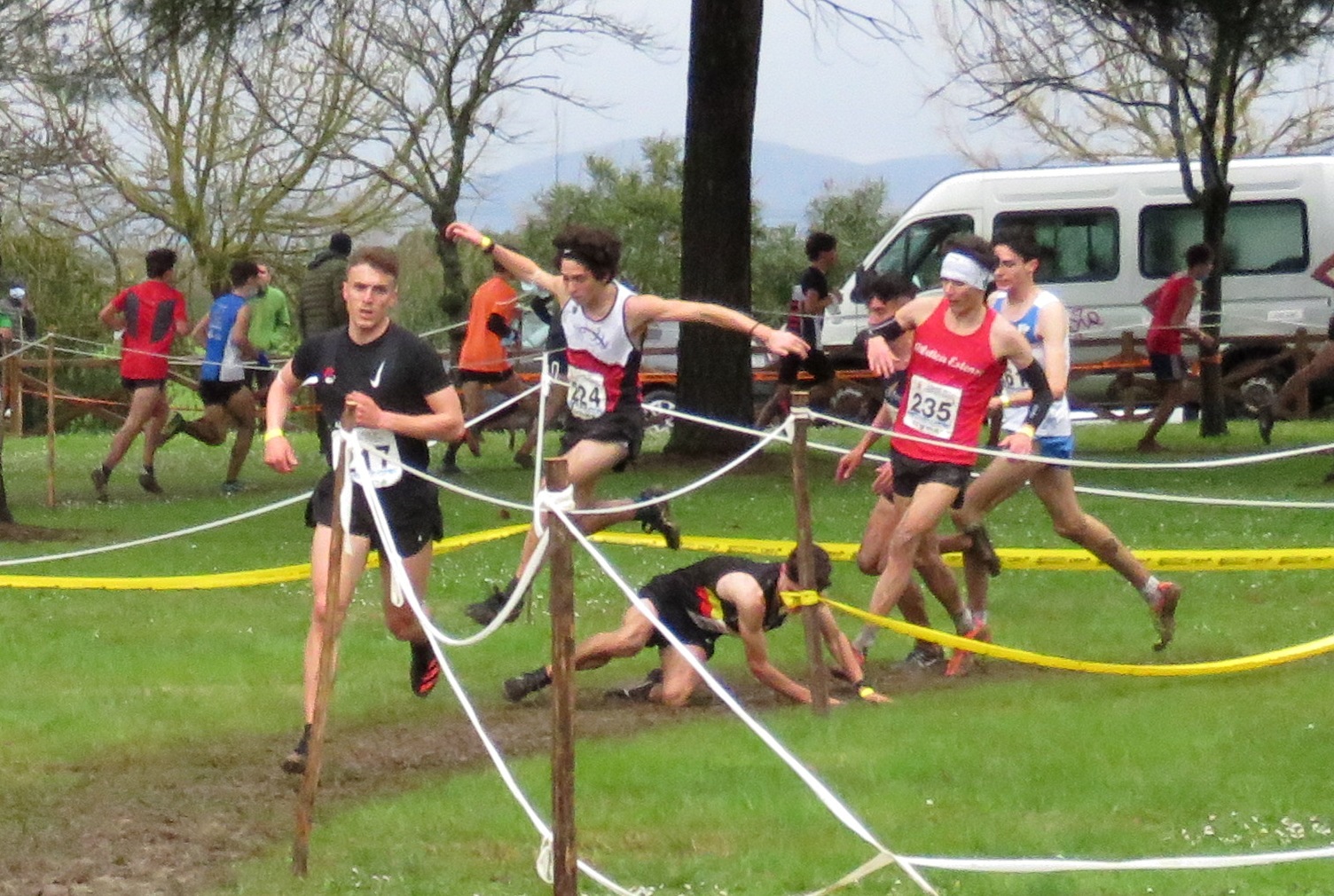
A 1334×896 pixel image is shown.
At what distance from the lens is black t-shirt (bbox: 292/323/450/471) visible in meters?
7.50

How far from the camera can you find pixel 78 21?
17.2 meters

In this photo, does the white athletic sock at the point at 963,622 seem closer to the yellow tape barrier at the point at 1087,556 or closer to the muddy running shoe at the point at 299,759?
the yellow tape barrier at the point at 1087,556

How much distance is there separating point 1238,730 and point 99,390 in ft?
82.9

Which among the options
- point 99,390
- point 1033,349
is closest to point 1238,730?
point 1033,349

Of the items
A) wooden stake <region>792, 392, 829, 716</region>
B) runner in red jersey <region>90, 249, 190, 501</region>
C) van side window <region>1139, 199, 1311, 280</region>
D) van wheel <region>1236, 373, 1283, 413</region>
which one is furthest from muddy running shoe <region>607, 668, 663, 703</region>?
van side window <region>1139, 199, 1311, 280</region>

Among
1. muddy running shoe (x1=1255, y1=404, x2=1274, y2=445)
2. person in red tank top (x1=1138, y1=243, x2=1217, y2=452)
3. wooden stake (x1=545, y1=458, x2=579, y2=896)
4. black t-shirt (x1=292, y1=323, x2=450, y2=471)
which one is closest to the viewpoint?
wooden stake (x1=545, y1=458, x2=579, y2=896)

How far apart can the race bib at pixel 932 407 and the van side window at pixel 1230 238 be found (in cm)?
1777

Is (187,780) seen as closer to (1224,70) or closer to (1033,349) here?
(1033,349)

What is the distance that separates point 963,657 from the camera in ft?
31.2

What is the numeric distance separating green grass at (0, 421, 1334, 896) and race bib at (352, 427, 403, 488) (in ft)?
3.37

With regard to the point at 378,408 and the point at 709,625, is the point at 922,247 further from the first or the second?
the point at 378,408

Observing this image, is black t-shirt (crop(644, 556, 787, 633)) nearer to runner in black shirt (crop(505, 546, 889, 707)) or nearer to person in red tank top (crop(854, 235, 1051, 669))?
runner in black shirt (crop(505, 546, 889, 707))

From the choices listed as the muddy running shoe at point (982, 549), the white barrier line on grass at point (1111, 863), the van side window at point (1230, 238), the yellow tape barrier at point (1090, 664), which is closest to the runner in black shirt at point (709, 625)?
the yellow tape barrier at point (1090, 664)

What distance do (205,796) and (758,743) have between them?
Result: 1.92 meters
